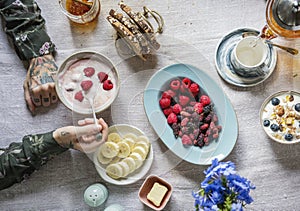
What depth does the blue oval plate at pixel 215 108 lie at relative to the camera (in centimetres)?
144

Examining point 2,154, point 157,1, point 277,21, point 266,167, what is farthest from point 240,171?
point 2,154

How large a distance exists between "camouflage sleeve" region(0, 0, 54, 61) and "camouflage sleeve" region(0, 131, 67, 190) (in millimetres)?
251

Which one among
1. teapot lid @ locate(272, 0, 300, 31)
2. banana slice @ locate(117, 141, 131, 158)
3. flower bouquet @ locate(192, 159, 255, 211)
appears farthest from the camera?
banana slice @ locate(117, 141, 131, 158)

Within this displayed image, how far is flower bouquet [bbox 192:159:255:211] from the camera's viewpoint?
118cm

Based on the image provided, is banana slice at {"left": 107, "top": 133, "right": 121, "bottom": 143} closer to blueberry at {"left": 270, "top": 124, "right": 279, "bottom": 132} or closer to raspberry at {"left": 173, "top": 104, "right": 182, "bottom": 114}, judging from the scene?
raspberry at {"left": 173, "top": 104, "right": 182, "bottom": 114}

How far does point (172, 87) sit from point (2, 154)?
522 mm

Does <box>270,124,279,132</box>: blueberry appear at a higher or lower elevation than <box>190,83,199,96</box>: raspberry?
lower

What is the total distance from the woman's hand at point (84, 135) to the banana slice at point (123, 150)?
0.16ft

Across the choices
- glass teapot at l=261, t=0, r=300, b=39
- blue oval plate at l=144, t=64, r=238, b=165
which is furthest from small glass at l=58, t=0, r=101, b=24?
glass teapot at l=261, t=0, r=300, b=39

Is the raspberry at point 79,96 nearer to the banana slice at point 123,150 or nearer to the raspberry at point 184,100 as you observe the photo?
the banana slice at point 123,150

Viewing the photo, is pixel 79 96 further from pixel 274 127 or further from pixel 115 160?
pixel 274 127

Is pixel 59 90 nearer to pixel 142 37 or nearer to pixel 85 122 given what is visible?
pixel 85 122

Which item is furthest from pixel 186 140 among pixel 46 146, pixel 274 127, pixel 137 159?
pixel 46 146

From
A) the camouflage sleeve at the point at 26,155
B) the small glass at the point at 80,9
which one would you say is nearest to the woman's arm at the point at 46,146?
the camouflage sleeve at the point at 26,155
